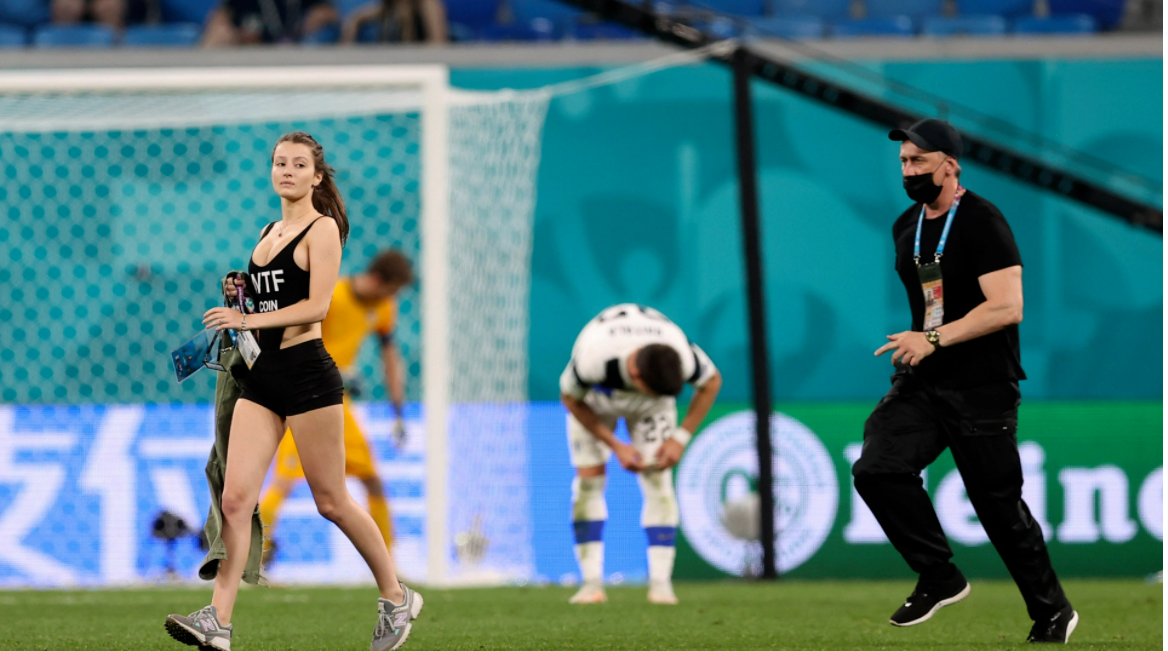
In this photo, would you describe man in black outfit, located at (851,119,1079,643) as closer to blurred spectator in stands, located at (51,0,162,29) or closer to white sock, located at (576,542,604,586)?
white sock, located at (576,542,604,586)

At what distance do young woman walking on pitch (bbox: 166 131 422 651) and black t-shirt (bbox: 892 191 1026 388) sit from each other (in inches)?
84.2

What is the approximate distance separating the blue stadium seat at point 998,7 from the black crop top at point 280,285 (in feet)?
29.9

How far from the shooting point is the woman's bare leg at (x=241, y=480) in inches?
193

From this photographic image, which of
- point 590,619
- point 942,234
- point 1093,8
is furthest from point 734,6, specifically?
point 942,234

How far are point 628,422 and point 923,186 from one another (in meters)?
3.01

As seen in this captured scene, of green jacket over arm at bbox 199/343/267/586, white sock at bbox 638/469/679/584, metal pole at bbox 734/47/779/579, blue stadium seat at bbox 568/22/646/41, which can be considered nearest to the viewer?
green jacket over arm at bbox 199/343/267/586

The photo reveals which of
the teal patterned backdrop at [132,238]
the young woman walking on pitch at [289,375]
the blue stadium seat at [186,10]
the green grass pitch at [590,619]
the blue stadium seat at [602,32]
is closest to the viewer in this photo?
the young woman walking on pitch at [289,375]

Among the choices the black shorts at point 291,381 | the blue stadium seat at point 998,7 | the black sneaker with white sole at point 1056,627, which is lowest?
the black sneaker with white sole at point 1056,627

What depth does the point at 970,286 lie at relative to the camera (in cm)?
550

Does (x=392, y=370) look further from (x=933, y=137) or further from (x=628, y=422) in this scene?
(x=933, y=137)

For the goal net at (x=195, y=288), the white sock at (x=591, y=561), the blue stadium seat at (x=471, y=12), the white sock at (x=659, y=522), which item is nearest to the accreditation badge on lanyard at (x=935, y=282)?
the white sock at (x=659, y=522)

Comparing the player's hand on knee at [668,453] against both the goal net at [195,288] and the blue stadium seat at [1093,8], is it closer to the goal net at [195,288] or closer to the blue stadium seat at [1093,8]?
the goal net at [195,288]

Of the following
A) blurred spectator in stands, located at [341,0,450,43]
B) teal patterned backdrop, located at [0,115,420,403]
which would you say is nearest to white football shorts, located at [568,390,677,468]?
teal patterned backdrop, located at [0,115,420,403]

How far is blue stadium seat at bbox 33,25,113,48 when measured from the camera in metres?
12.3
